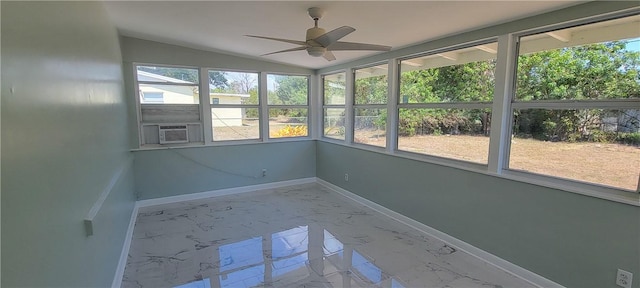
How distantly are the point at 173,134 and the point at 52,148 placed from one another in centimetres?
335

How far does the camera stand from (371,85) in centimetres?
427

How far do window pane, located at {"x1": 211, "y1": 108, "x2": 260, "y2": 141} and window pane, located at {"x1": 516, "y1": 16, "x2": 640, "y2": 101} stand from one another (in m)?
3.87

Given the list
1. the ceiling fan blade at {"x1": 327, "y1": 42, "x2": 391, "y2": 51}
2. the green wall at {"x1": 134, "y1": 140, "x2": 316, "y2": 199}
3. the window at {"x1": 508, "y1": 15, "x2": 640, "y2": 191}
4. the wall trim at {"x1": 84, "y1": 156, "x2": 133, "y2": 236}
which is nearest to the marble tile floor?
the green wall at {"x1": 134, "y1": 140, "x2": 316, "y2": 199}

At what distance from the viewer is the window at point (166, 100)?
13.7ft

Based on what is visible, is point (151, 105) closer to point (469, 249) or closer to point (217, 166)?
point (217, 166)

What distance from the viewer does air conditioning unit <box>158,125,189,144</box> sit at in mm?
4316

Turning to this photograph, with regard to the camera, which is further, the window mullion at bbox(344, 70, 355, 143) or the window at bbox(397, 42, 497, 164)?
the window mullion at bbox(344, 70, 355, 143)

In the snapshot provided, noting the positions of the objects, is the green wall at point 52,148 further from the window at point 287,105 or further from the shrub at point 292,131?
the shrub at point 292,131

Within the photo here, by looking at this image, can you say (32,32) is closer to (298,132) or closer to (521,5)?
(521,5)

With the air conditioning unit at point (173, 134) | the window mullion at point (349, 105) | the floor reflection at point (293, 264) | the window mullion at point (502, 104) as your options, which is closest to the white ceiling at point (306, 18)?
the window mullion at point (502, 104)

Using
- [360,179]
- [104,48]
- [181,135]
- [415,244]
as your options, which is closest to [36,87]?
[104,48]

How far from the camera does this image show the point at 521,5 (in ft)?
6.94

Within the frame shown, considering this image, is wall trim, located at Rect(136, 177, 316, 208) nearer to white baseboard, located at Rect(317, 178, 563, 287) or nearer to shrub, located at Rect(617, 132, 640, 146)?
white baseboard, located at Rect(317, 178, 563, 287)

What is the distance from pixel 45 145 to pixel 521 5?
2.98 m
